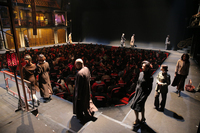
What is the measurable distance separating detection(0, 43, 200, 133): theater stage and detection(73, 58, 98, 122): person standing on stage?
28 centimetres

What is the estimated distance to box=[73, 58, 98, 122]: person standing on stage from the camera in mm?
3355

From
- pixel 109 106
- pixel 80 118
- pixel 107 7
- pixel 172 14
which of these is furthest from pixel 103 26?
pixel 80 118

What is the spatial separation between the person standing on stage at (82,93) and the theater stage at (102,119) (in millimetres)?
278

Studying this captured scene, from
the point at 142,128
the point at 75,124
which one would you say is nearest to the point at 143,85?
the point at 142,128

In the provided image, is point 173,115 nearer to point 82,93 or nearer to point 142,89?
point 142,89

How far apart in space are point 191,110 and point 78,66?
3.86 meters

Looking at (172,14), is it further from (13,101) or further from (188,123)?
(13,101)

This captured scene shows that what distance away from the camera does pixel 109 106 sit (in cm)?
546

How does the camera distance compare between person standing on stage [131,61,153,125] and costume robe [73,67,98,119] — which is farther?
costume robe [73,67,98,119]

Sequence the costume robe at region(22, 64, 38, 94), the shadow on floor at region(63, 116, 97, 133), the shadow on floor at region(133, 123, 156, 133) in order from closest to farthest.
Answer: the shadow on floor at region(133, 123, 156, 133)
the shadow on floor at region(63, 116, 97, 133)
the costume robe at region(22, 64, 38, 94)

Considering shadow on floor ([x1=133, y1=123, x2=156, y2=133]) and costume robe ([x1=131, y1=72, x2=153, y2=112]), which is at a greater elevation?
costume robe ([x1=131, y1=72, x2=153, y2=112])

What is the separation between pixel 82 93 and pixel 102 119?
957 millimetres

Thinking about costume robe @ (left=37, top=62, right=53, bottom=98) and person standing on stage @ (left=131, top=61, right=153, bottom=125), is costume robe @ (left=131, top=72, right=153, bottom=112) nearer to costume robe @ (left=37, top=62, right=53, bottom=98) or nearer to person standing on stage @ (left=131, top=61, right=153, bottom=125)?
person standing on stage @ (left=131, top=61, right=153, bottom=125)

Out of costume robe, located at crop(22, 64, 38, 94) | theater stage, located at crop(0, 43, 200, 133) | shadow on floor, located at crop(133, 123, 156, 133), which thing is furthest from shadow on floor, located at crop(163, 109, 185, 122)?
costume robe, located at crop(22, 64, 38, 94)
